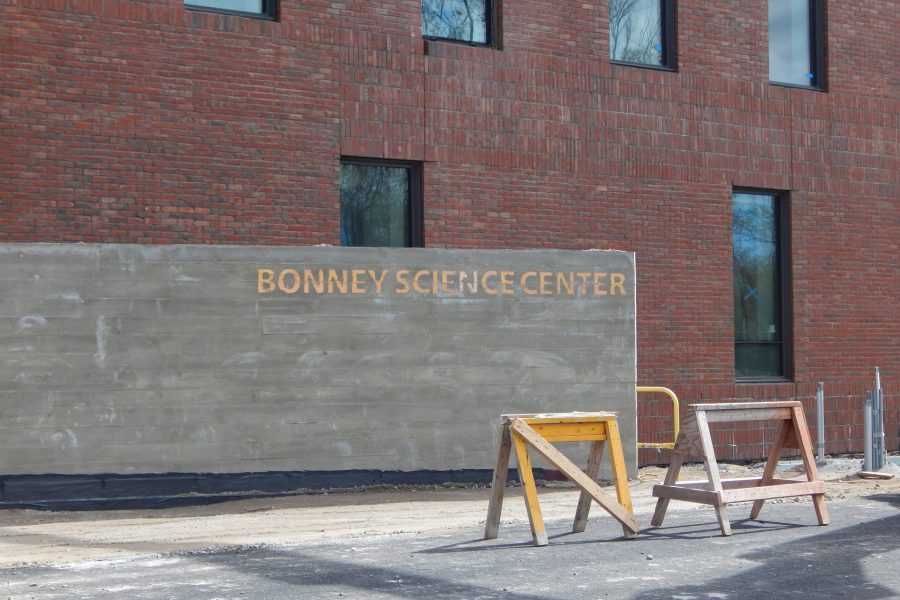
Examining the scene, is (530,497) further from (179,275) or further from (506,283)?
(179,275)

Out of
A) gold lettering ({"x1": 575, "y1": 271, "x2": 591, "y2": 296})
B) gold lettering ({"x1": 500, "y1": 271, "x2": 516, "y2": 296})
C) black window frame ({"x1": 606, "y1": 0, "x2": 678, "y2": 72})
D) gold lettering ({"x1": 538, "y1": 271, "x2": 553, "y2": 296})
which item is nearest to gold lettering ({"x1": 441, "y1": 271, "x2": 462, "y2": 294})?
gold lettering ({"x1": 500, "y1": 271, "x2": 516, "y2": 296})

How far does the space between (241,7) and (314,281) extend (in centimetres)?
411

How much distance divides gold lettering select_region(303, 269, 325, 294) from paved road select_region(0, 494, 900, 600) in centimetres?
351

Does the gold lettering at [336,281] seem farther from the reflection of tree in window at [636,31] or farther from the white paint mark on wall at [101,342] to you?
the reflection of tree in window at [636,31]

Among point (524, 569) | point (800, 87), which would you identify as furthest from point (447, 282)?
point (800, 87)

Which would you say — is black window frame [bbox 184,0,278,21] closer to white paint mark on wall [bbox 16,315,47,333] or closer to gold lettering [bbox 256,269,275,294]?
gold lettering [bbox 256,269,275,294]

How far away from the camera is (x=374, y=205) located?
16281 millimetres

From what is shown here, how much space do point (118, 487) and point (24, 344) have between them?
67.3 inches

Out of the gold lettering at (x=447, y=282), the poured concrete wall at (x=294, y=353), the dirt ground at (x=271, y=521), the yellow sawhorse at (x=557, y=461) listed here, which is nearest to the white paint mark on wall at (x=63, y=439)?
the poured concrete wall at (x=294, y=353)

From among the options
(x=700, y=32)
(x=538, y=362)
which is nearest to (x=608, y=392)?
(x=538, y=362)

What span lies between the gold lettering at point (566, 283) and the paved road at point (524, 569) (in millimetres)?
3855

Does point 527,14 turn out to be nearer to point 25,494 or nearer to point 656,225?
point 656,225

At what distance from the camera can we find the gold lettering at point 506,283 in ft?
46.8

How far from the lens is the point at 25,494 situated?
12.4 metres
